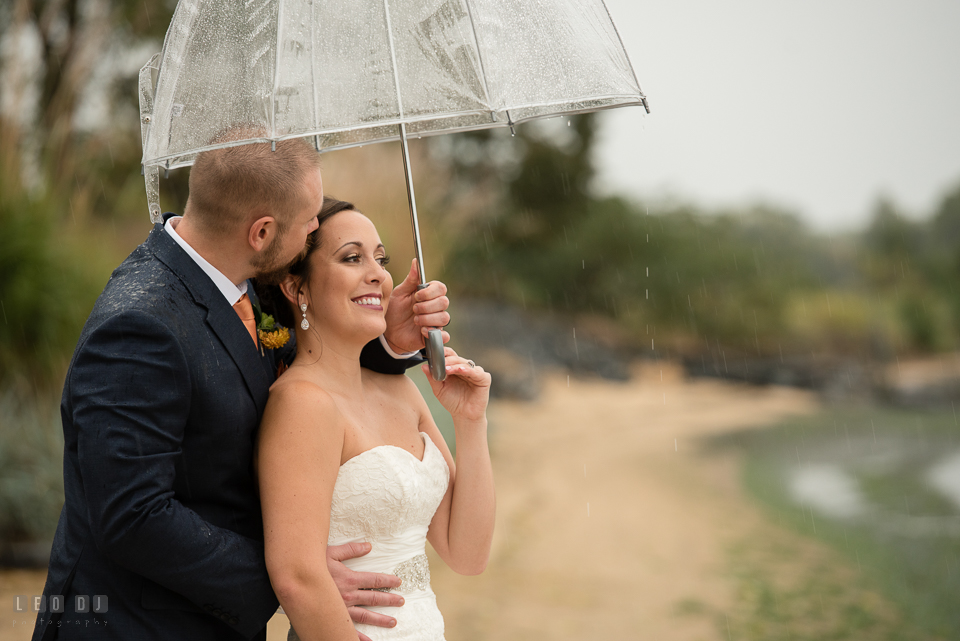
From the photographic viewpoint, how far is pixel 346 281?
7.20 ft

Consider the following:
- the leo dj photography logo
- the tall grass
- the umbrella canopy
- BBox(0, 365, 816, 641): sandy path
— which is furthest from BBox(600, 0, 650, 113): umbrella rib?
the tall grass

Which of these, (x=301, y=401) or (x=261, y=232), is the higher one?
(x=261, y=232)

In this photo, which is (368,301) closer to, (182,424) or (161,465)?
(182,424)

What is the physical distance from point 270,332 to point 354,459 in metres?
0.44

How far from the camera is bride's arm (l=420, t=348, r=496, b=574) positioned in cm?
238

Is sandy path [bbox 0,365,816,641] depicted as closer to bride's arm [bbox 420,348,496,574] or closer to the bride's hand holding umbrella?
bride's arm [bbox 420,348,496,574]

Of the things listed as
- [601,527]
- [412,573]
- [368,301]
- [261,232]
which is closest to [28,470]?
[412,573]

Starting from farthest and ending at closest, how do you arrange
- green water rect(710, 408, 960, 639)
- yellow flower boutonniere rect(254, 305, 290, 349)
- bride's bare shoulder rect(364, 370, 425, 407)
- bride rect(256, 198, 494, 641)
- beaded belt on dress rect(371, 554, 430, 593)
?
1. green water rect(710, 408, 960, 639)
2. bride's bare shoulder rect(364, 370, 425, 407)
3. beaded belt on dress rect(371, 554, 430, 593)
4. yellow flower boutonniere rect(254, 305, 290, 349)
5. bride rect(256, 198, 494, 641)

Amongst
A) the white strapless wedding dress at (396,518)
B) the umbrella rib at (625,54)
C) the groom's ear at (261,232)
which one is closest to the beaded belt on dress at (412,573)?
the white strapless wedding dress at (396,518)

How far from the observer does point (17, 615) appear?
469 cm

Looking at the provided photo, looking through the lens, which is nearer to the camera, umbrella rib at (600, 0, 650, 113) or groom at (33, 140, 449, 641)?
groom at (33, 140, 449, 641)

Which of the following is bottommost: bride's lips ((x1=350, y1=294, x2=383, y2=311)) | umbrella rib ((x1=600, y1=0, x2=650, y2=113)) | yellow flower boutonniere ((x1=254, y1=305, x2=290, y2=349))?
yellow flower boutonniere ((x1=254, y1=305, x2=290, y2=349))

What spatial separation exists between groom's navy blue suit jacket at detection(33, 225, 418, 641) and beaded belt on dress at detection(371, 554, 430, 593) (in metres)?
0.47

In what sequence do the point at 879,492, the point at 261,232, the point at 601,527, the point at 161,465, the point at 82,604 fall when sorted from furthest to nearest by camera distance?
the point at 879,492, the point at 601,527, the point at 261,232, the point at 82,604, the point at 161,465
